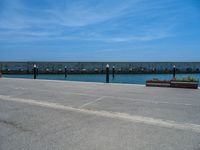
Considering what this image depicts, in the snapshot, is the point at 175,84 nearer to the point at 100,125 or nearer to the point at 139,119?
the point at 139,119

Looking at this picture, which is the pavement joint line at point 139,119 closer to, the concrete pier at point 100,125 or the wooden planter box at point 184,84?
the concrete pier at point 100,125

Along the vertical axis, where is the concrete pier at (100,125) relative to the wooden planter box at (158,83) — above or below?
below

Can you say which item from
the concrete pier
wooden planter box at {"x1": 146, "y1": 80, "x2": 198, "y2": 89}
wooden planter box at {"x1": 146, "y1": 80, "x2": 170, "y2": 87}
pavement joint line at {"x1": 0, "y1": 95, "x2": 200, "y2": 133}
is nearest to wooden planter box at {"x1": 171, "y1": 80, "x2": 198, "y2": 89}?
wooden planter box at {"x1": 146, "y1": 80, "x2": 198, "y2": 89}

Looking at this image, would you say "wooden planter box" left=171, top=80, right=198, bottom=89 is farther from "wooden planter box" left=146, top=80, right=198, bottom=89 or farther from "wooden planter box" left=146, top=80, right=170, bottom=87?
"wooden planter box" left=146, top=80, right=170, bottom=87

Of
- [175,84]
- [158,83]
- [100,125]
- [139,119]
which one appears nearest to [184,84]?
[175,84]

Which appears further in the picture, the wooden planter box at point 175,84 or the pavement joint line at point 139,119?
the wooden planter box at point 175,84

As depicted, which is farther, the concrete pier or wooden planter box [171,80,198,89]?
wooden planter box [171,80,198,89]

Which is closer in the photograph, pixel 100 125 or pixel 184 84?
pixel 100 125

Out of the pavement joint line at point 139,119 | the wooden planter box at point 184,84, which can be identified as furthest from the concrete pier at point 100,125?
the wooden planter box at point 184,84

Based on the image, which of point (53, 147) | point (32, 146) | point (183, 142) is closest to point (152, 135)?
point (183, 142)

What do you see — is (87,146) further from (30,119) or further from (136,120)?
(30,119)

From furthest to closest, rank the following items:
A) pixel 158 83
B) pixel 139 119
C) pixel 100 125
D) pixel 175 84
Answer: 1. pixel 158 83
2. pixel 175 84
3. pixel 139 119
4. pixel 100 125

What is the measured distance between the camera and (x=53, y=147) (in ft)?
12.2

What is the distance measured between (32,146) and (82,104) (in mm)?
3640
